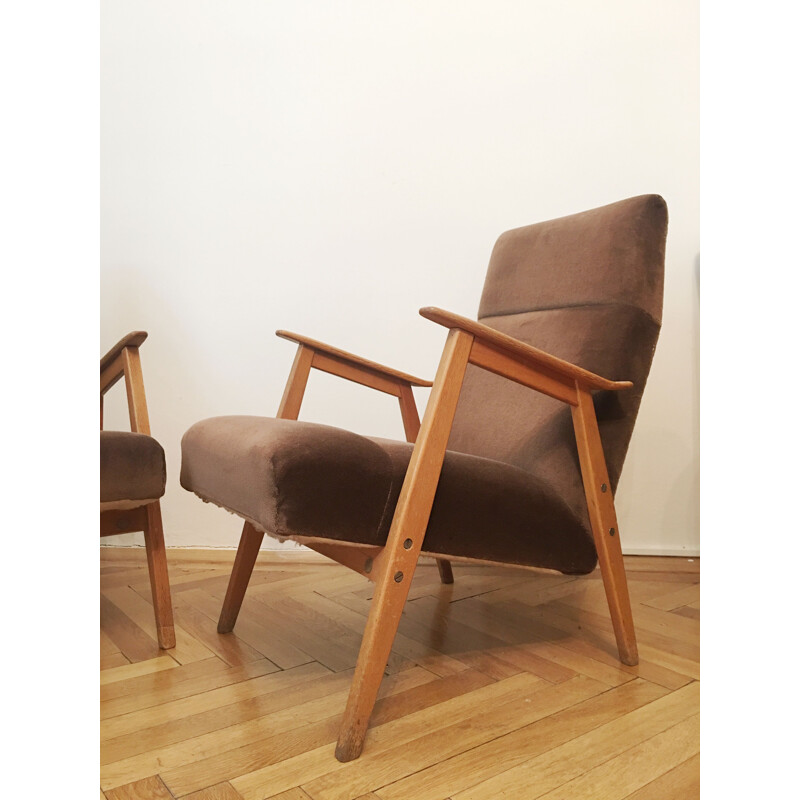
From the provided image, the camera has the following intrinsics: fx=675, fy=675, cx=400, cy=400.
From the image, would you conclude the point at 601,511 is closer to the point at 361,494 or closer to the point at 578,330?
the point at 578,330

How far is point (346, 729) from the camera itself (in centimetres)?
95

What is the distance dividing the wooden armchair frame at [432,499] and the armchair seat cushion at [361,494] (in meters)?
0.04

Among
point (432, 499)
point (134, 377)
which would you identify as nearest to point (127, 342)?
point (134, 377)

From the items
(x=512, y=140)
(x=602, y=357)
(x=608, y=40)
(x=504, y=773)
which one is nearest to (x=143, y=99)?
→ (x=512, y=140)

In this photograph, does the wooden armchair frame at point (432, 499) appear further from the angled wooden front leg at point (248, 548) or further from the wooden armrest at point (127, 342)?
the wooden armrest at point (127, 342)

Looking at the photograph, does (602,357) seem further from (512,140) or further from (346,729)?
(512,140)

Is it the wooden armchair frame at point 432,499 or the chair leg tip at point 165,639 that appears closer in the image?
the wooden armchair frame at point 432,499

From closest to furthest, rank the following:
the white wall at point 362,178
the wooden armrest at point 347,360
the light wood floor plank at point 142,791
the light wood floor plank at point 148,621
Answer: the light wood floor plank at point 142,791 < the light wood floor plank at point 148,621 < the wooden armrest at point 347,360 < the white wall at point 362,178

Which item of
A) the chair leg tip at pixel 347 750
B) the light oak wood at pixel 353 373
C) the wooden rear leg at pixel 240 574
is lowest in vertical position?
the chair leg tip at pixel 347 750

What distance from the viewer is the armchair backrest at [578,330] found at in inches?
51.9

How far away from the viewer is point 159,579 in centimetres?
135

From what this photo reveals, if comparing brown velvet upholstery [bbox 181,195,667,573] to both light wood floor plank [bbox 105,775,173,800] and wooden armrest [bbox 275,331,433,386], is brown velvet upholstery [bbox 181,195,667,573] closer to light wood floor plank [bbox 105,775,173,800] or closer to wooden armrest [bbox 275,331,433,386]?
wooden armrest [bbox 275,331,433,386]

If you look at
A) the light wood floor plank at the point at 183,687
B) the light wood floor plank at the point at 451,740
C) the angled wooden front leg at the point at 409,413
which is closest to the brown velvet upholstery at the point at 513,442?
the angled wooden front leg at the point at 409,413

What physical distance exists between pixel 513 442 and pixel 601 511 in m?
0.24
